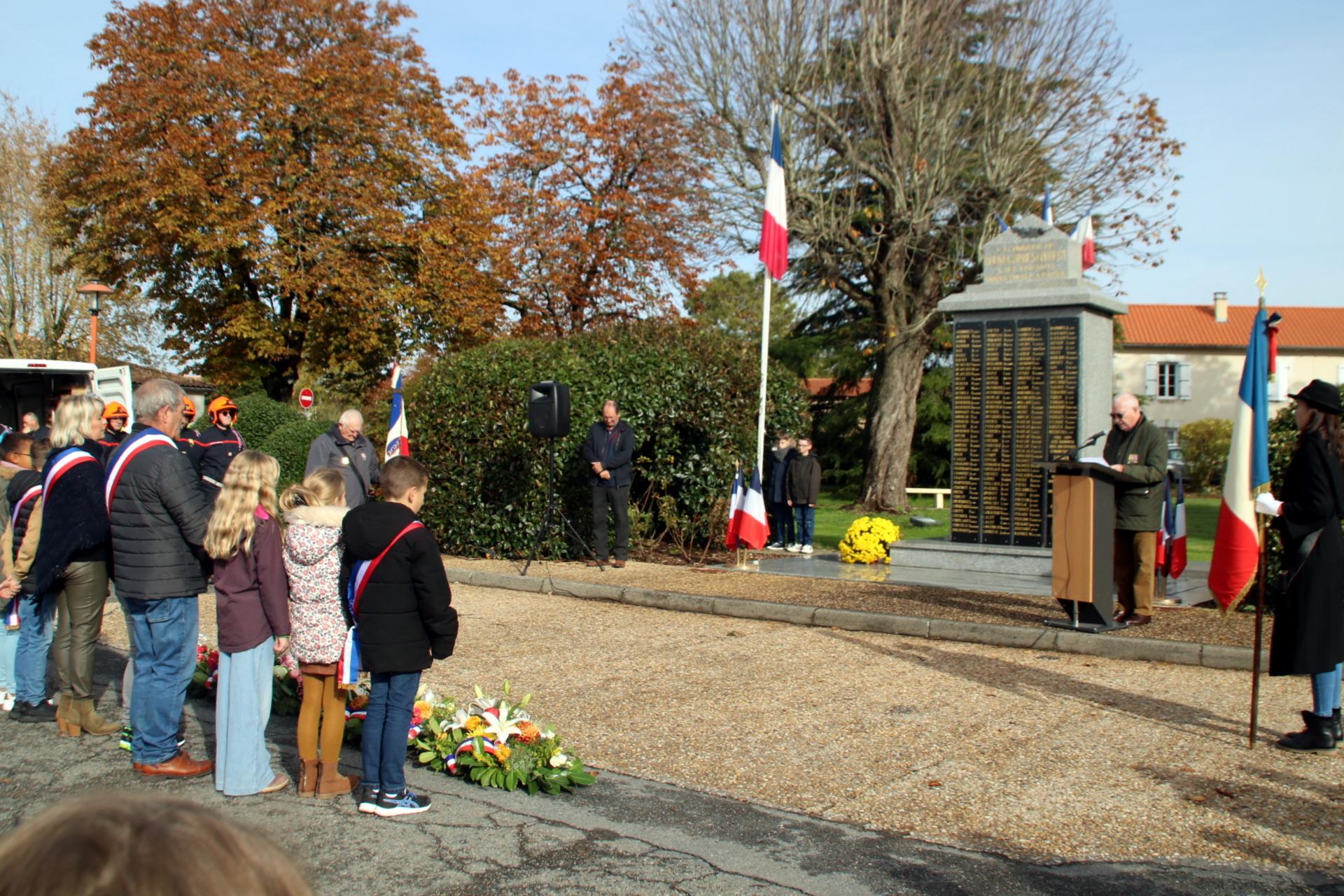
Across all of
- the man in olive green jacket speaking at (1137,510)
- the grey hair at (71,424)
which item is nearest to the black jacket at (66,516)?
the grey hair at (71,424)

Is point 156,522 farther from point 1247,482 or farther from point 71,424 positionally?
point 1247,482

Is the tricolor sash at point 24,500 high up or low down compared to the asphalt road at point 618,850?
up

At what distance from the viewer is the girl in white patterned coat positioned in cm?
552

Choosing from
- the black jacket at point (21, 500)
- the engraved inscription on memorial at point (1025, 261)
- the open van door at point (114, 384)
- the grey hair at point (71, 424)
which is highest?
the engraved inscription on memorial at point (1025, 261)

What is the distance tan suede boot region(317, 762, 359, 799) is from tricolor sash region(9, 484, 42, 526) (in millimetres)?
2939

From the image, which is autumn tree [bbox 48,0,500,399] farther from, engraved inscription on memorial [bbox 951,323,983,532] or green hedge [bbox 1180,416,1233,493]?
green hedge [bbox 1180,416,1233,493]

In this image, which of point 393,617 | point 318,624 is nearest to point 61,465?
point 318,624

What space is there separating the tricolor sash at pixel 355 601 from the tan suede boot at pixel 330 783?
0.48m

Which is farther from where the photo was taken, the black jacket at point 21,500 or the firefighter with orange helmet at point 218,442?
the firefighter with orange helmet at point 218,442

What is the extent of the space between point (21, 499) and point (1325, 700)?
302 inches

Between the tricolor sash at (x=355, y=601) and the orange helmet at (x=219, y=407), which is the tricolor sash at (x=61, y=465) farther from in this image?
the orange helmet at (x=219, y=407)

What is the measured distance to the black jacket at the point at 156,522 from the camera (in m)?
5.67

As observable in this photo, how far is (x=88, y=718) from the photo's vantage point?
21.9 ft

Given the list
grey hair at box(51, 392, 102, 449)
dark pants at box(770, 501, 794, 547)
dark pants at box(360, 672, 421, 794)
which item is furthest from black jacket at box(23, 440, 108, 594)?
dark pants at box(770, 501, 794, 547)
